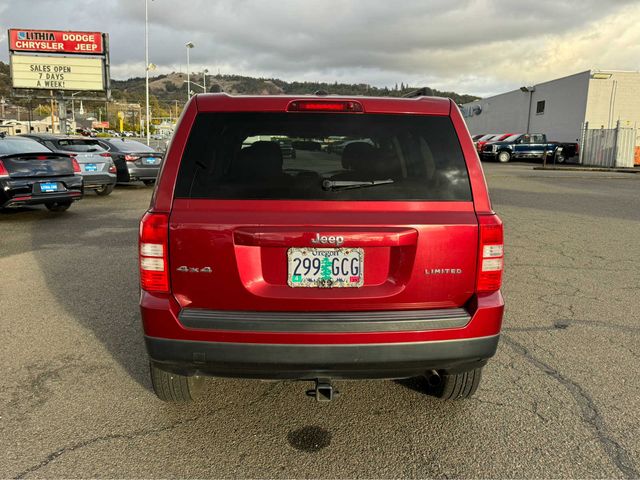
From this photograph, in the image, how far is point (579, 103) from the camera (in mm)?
35406

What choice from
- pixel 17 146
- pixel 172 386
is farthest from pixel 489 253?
pixel 17 146

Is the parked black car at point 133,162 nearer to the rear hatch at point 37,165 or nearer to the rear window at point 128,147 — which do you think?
the rear window at point 128,147

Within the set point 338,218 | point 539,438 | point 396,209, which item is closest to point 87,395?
point 338,218

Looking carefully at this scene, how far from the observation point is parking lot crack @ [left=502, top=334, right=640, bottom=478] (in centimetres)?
262

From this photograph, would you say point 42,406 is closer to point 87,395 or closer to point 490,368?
point 87,395

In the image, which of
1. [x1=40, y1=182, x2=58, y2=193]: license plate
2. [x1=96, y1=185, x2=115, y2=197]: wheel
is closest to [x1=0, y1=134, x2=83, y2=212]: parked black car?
[x1=40, y1=182, x2=58, y2=193]: license plate

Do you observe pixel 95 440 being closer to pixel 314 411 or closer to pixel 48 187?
pixel 314 411

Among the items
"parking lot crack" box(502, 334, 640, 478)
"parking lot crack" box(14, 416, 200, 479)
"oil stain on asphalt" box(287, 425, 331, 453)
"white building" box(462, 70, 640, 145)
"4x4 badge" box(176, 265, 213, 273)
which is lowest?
"parking lot crack" box(14, 416, 200, 479)

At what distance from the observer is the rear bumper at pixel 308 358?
2490 millimetres

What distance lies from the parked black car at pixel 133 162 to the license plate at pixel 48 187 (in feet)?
17.0

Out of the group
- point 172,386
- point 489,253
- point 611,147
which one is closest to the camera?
point 489,253

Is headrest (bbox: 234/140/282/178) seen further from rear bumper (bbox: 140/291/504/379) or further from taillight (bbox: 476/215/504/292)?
taillight (bbox: 476/215/504/292)

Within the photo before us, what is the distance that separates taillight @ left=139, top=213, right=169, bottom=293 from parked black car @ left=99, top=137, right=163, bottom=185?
42.9 feet

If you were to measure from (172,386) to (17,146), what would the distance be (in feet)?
28.5
